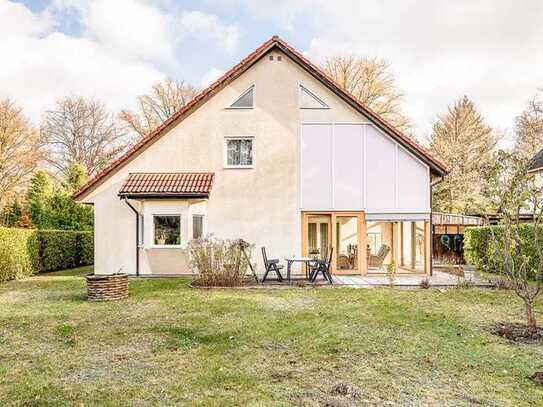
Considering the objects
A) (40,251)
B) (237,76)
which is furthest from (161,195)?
(40,251)

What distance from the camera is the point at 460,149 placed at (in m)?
35.6

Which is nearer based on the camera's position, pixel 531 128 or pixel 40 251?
pixel 40 251

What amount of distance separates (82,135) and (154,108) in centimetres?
738

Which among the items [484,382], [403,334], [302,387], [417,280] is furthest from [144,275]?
[484,382]

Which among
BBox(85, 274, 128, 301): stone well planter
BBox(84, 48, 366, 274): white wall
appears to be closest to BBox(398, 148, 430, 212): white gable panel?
BBox(84, 48, 366, 274): white wall

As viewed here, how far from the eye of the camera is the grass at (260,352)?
4.93m

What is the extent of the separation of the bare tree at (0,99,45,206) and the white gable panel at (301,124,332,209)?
23.2m

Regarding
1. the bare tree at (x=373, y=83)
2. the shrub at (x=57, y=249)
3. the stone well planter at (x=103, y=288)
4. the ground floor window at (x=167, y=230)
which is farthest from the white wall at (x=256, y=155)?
the bare tree at (x=373, y=83)

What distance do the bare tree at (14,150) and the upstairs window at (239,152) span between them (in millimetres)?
20625

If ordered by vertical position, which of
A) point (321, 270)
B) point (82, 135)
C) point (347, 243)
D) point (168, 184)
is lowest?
point (321, 270)

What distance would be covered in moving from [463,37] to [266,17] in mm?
9070

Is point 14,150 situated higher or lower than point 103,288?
higher

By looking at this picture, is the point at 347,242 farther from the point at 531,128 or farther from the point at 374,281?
the point at 531,128

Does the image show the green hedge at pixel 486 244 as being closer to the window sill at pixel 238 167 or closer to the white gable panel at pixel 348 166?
the white gable panel at pixel 348 166
